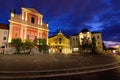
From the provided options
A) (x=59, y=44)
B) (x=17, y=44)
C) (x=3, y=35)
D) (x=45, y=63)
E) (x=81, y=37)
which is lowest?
(x=45, y=63)

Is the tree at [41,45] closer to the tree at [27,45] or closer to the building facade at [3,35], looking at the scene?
the tree at [27,45]

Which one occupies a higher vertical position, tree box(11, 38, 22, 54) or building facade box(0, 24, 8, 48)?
building facade box(0, 24, 8, 48)

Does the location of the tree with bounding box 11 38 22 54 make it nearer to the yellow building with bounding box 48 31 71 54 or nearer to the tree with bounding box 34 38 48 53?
the tree with bounding box 34 38 48 53

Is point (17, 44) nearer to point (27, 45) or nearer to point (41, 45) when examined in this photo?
point (27, 45)

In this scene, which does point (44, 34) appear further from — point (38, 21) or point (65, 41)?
point (65, 41)

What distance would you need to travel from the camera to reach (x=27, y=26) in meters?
39.6

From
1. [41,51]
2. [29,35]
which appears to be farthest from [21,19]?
[41,51]

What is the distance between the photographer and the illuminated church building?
36.2m

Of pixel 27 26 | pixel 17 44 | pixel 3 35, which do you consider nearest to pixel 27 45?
pixel 17 44

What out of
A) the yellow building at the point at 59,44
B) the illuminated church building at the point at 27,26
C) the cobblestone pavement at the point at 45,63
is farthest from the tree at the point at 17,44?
the yellow building at the point at 59,44

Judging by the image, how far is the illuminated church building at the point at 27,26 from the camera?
36.2m

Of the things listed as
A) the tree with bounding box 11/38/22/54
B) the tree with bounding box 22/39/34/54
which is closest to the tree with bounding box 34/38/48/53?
the tree with bounding box 22/39/34/54

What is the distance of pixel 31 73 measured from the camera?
223 inches

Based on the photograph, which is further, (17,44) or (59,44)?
(59,44)
